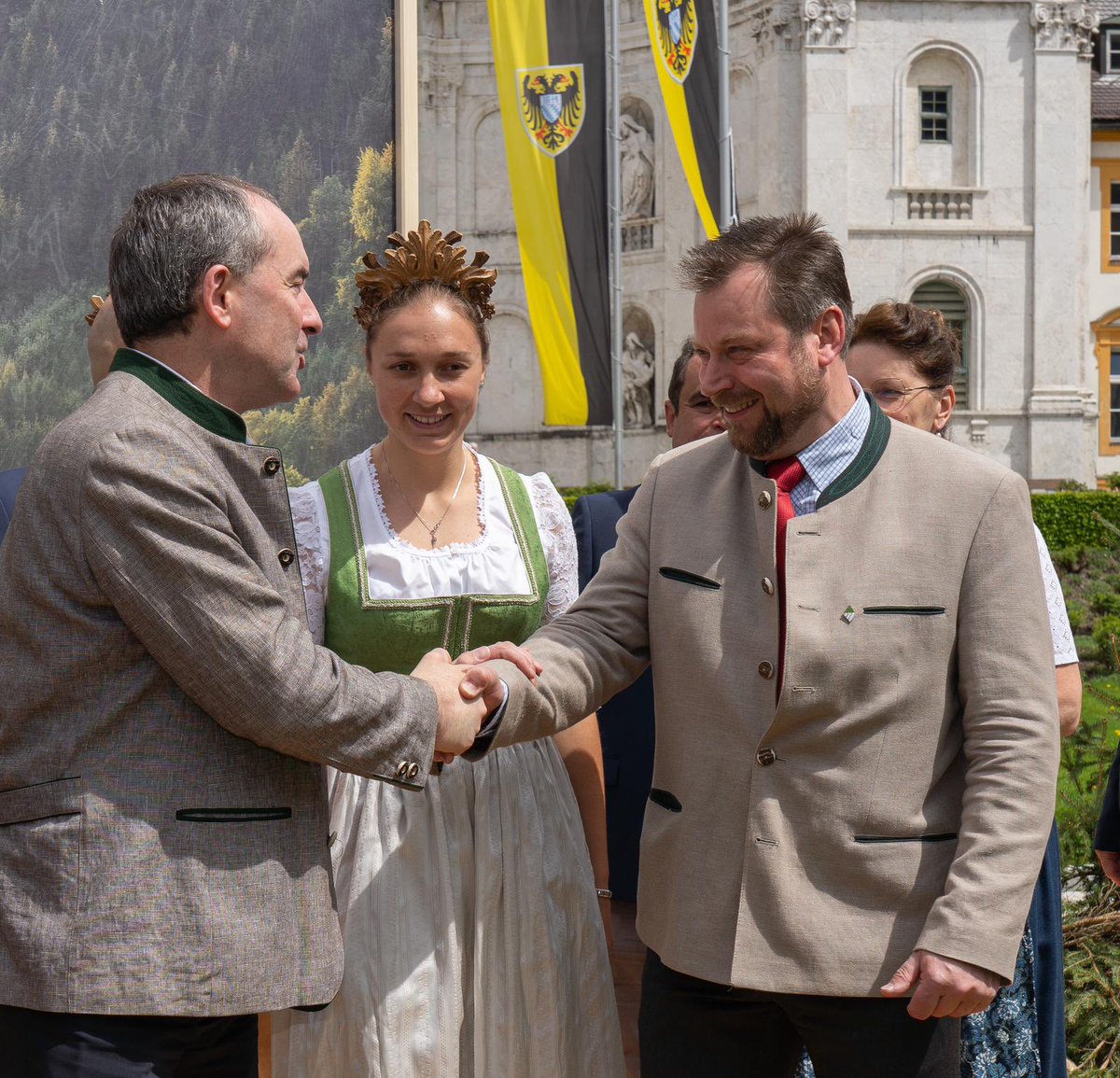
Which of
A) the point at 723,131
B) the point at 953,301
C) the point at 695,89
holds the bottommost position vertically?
the point at 953,301

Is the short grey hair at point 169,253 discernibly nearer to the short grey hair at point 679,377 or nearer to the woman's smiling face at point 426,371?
the woman's smiling face at point 426,371

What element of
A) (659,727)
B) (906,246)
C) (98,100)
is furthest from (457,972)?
(906,246)

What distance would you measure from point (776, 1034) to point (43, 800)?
4.64ft

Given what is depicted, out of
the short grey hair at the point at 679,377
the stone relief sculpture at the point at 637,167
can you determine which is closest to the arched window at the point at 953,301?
the stone relief sculpture at the point at 637,167

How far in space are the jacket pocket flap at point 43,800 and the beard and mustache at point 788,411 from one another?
1.36m

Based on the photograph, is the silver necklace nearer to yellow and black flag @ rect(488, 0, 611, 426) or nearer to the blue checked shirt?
the blue checked shirt

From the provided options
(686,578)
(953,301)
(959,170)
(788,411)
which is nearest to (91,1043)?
(686,578)

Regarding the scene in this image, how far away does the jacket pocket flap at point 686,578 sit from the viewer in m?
2.70

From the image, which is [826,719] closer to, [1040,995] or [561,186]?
[1040,995]

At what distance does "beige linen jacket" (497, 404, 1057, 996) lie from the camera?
240 centimetres

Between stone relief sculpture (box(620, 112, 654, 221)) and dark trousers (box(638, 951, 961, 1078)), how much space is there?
1088 inches

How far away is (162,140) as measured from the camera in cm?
562

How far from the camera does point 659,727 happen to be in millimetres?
2770

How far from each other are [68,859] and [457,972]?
1.06 metres
